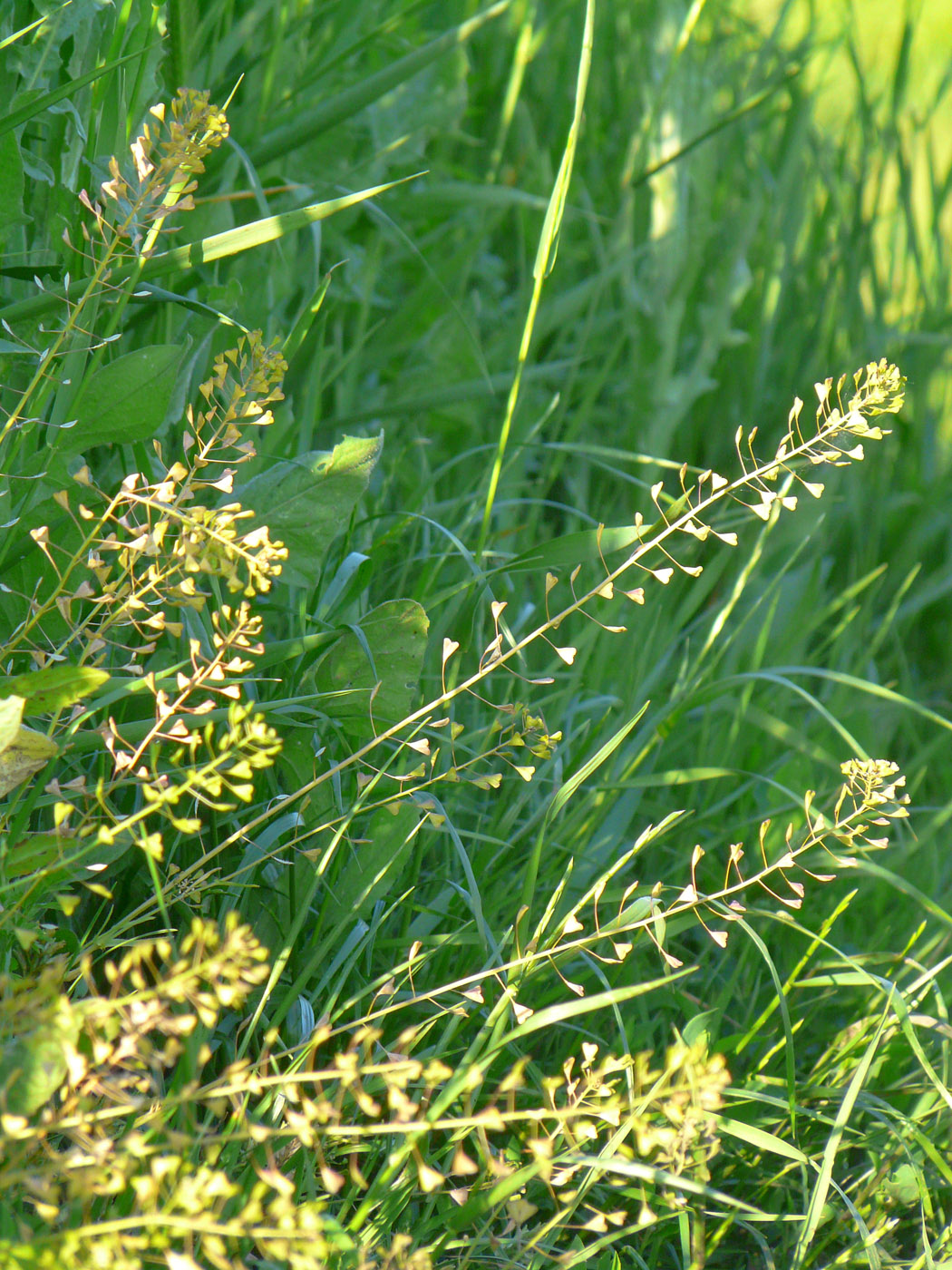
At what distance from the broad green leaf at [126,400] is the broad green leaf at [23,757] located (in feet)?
0.72

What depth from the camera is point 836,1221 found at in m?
0.81

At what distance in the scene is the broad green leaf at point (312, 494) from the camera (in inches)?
32.4

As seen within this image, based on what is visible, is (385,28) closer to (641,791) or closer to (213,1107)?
(641,791)

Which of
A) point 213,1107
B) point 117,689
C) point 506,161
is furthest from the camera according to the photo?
point 506,161

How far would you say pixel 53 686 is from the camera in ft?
2.17

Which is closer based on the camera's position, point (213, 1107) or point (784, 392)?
point (213, 1107)

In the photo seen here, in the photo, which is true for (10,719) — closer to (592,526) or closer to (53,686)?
(53,686)

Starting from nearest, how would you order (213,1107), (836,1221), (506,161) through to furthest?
(213,1107) → (836,1221) → (506,161)

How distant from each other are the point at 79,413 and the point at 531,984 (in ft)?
1.64

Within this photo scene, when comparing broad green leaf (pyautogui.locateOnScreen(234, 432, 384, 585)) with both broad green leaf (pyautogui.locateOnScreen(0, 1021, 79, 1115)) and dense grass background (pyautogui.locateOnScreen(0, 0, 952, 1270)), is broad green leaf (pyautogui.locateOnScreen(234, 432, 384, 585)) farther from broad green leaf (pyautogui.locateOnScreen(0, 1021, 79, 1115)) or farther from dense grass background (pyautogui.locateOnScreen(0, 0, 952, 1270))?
broad green leaf (pyautogui.locateOnScreen(0, 1021, 79, 1115))

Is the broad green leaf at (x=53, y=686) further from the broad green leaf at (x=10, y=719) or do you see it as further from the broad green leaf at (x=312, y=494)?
the broad green leaf at (x=312, y=494)

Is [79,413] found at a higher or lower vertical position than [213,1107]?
higher

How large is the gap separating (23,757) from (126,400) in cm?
25

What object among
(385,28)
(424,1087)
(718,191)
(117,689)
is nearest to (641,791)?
(424,1087)
